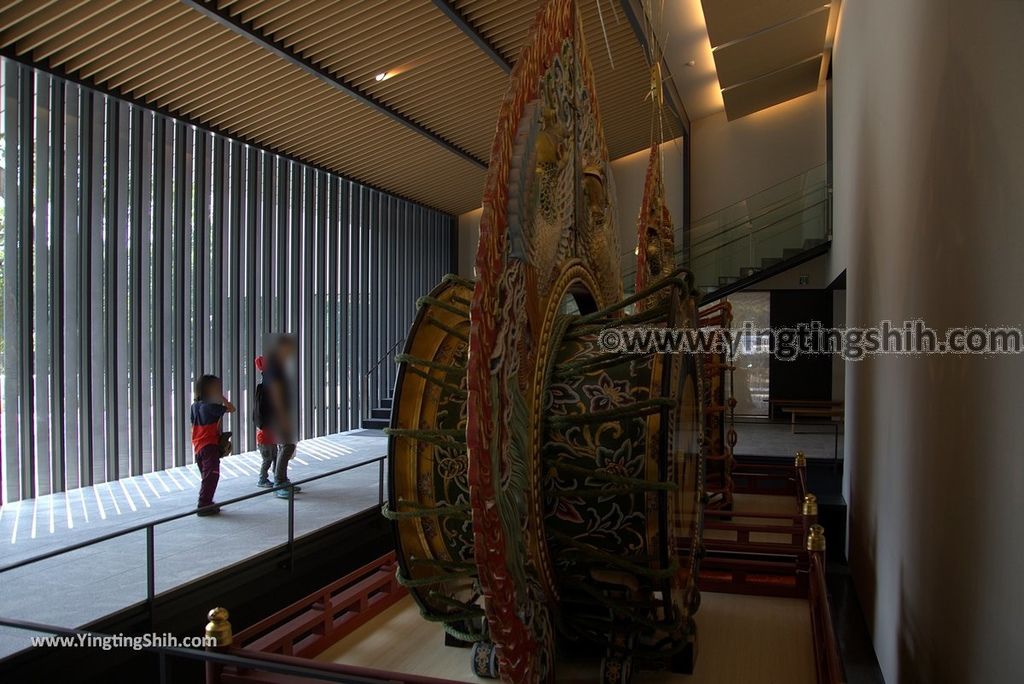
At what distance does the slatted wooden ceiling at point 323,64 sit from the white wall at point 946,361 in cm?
331

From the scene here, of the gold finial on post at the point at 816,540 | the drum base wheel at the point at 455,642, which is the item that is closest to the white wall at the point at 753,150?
the gold finial on post at the point at 816,540

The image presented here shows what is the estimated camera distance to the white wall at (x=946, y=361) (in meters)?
1.62

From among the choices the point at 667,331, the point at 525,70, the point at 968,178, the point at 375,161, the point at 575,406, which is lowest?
the point at 575,406

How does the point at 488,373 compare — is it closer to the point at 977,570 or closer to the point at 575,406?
the point at 575,406

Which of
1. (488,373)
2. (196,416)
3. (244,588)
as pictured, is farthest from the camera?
(196,416)

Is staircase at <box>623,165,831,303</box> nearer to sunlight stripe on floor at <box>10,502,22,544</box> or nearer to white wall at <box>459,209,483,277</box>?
white wall at <box>459,209,483,277</box>

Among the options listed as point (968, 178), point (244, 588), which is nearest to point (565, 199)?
point (968, 178)

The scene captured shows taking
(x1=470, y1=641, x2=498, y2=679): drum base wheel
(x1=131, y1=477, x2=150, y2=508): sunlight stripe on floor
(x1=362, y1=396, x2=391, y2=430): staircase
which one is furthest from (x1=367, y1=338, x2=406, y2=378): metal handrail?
(x1=470, y1=641, x2=498, y2=679): drum base wheel

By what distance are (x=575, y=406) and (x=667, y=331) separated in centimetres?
35

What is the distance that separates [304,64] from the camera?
223 inches

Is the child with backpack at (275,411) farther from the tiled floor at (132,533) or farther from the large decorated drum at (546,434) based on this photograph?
the large decorated drum at (546,434)

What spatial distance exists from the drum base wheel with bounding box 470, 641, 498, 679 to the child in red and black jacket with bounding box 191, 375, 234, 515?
2562 millimetres

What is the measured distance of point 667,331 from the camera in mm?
2240

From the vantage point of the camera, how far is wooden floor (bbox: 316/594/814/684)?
8.48ft
